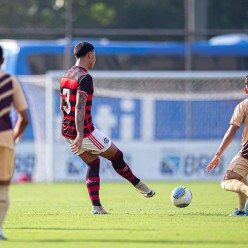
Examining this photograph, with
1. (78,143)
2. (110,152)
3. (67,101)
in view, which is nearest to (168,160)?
(110,152)

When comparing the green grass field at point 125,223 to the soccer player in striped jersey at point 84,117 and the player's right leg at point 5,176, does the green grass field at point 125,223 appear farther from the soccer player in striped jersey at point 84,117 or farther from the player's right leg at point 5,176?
the soccer player in striped jersey at point 84,117

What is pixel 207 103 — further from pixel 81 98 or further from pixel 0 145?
pixel 0 145

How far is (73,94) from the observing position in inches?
452

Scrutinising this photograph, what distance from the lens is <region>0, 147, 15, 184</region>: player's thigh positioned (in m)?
8.75

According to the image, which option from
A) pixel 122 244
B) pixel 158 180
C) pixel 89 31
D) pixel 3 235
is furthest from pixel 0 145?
pixel 89 31

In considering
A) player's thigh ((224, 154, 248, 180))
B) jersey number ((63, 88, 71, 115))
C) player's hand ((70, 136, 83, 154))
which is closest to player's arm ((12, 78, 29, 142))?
player's hand ((70, 136, 83, 154))

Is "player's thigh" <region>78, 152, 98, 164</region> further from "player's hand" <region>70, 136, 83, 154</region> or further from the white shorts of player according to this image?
"player's hand" <region>70, 136, 83, 154</region>

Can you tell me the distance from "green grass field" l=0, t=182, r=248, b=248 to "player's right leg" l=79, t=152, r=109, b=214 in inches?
5.9

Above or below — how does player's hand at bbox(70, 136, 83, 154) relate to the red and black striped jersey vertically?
below

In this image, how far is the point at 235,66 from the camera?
26.0m

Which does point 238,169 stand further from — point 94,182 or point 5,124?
point 5,124

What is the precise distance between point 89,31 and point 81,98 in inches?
506

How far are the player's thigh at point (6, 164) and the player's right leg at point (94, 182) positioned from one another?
2.85 metres

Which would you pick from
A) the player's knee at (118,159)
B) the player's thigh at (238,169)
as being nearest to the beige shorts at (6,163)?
the player's knee at (118,159)
